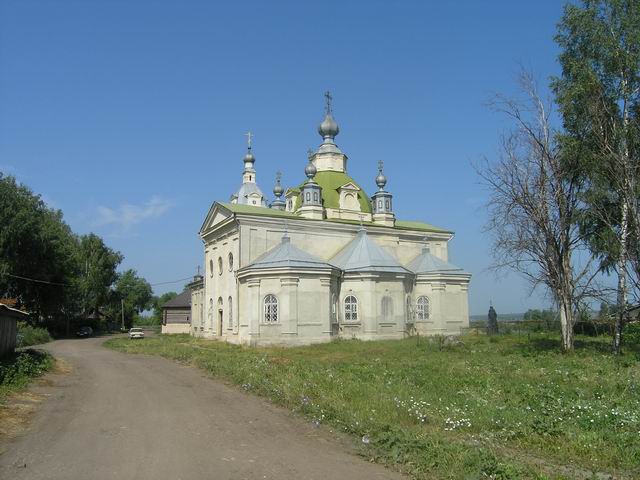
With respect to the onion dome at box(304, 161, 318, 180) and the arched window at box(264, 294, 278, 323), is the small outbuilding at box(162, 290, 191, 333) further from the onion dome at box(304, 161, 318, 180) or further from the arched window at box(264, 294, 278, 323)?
the arched window at box(264, 294, 278, 323)

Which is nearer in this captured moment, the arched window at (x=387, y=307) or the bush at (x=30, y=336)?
the arched window at (x=387, y=307)

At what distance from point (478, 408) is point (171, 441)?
562 cm

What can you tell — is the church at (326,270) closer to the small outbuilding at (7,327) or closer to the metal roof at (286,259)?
the metal roof at (286,259)

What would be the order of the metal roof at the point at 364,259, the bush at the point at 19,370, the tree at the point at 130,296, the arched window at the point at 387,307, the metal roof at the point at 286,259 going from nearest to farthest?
the bush at the point at 19,370 → the metal roof at the point at 286,259 → the arched window at the point at 387,307 → the metal roof at the point at 364,259 → the tree at the point at 130,296

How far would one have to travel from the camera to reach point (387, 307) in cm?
3069

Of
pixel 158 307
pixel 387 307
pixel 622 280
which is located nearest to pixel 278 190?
pixel 387 307

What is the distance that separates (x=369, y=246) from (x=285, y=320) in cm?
761

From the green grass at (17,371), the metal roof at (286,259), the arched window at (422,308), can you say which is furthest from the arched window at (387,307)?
the green grass at (17,371)

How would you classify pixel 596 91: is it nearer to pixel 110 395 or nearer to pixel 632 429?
pixel 632 429

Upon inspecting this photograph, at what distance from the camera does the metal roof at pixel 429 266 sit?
34.4m

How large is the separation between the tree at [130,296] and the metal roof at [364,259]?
44.1 meters

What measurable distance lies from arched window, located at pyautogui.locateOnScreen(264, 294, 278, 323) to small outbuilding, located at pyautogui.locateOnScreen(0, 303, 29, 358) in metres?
12.1

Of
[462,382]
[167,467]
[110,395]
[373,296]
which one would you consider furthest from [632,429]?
[373,296]

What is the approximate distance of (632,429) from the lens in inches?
322
